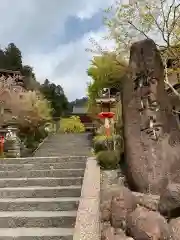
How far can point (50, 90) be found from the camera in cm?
4300

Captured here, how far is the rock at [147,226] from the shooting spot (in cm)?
449

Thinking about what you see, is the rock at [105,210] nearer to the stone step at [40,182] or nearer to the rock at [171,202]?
the rock at [171,202]

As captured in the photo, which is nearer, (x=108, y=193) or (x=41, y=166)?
(x=108, y=193)

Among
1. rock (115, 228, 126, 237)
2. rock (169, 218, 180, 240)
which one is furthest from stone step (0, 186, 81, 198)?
rock (169, 218, 180, 240)

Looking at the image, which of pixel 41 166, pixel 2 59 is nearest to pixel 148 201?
pixel 41 166

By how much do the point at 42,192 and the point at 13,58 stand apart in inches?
1586

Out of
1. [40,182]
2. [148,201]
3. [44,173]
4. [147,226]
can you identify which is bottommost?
[147,226]

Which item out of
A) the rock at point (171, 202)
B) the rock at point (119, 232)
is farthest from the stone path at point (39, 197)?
the rock at point (171, 202)

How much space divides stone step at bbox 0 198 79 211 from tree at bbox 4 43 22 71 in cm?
3896

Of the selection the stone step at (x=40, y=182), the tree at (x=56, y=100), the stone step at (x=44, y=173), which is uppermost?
the tree at (x=56, y=100)

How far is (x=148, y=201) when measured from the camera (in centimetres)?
548

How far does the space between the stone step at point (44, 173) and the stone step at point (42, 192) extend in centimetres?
77

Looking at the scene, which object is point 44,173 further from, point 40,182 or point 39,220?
point 39,220

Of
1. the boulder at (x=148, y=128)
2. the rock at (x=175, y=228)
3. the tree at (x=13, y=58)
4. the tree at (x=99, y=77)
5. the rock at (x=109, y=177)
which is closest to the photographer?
the rock at (x=175, y=228)
